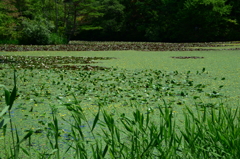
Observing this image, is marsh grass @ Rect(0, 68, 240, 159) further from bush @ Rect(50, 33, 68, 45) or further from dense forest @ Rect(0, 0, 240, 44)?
bush @ Rect(50, 33, 68, 45)

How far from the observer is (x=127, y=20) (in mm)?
29172

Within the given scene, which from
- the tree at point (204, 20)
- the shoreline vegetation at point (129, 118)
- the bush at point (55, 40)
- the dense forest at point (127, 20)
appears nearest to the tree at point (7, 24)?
the dense forest at point (127, 20)

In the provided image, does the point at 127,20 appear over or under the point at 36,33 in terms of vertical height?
over

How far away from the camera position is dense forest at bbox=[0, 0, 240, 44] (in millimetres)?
18953

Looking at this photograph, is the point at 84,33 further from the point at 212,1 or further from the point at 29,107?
the point at 29,107

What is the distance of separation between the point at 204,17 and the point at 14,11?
49.2 feet

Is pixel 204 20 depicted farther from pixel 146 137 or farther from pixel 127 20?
pixel 146 137

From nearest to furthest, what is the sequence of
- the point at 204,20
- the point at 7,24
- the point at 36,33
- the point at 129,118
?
Result: 1. the point at 129,118
2. the point at 36,33
3. the point at 7,24
4. the point at 204,20

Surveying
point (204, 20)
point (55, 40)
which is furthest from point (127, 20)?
point (55, 40)

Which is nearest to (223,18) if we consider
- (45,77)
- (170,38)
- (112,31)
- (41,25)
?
(170,38)

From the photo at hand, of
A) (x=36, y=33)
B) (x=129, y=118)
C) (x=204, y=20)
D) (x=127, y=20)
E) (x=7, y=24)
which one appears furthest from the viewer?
(x=127, y=20)

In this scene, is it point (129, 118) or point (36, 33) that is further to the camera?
point (36, 33)

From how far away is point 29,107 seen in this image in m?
3.18

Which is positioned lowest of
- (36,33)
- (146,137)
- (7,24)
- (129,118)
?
(146,137)
